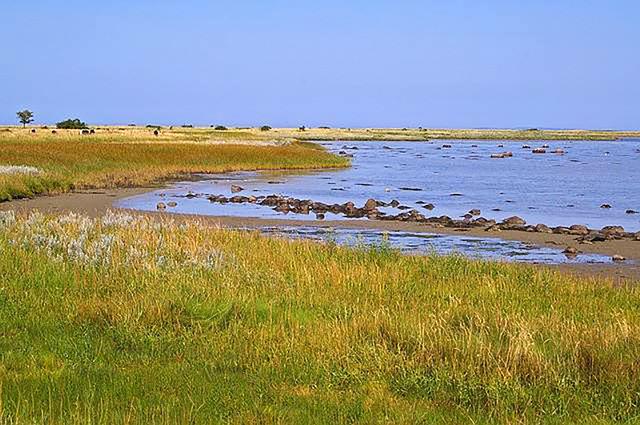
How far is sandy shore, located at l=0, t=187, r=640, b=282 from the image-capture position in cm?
1842

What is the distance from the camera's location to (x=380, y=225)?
2722 centimetres

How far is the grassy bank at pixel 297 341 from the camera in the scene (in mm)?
6992

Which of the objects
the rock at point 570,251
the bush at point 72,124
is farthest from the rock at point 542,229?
the bush at point 72,124

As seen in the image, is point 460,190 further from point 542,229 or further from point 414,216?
point 542,229

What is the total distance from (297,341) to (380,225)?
1859 cm

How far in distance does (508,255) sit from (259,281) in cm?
1010

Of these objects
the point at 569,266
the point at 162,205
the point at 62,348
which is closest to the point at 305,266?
the point at 62,348

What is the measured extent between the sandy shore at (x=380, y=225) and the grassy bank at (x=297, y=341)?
16.8 ft

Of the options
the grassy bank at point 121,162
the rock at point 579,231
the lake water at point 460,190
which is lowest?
the lake water at point 460,190

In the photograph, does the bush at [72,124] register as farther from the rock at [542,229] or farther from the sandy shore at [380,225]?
the rock at [542,229]

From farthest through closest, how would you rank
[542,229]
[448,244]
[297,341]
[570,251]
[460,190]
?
[460,190] → [542,229] → [448,244] → [570,251] → [297,341]

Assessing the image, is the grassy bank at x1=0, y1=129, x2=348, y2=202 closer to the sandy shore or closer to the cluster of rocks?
the sandy shore

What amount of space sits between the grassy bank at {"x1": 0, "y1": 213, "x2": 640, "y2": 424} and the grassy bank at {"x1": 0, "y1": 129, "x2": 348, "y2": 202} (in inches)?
833

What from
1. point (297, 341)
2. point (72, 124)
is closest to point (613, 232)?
point (297, 341)
